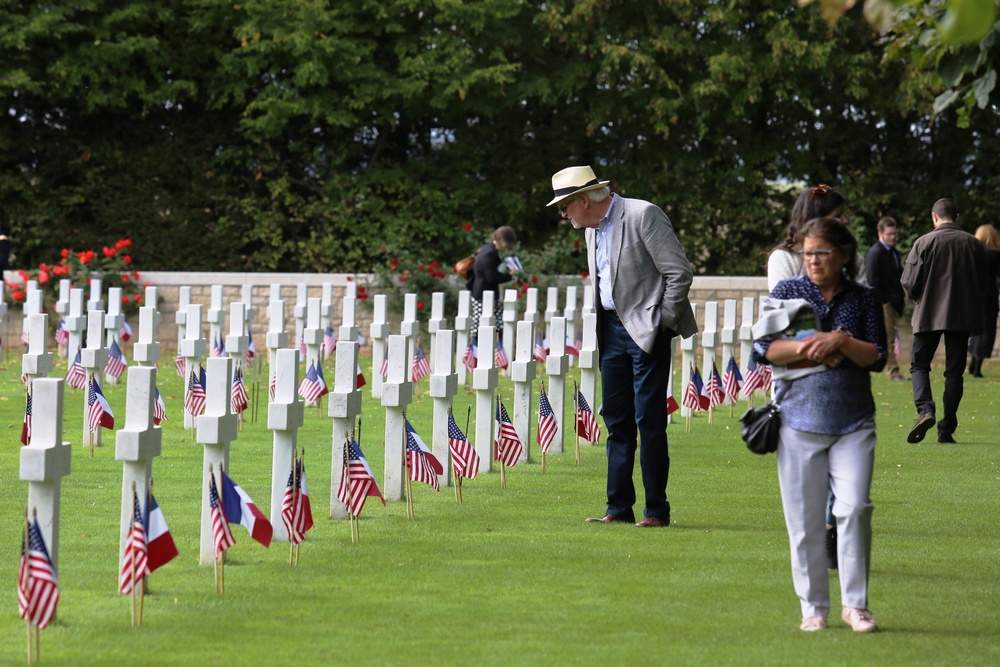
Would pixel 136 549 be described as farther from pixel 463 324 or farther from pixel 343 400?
pixel 463 324

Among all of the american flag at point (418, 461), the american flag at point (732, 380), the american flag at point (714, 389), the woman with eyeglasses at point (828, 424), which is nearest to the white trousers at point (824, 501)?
the woman with eyeglasses at point (828, 424)

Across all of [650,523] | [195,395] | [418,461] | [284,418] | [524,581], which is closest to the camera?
[524,581]

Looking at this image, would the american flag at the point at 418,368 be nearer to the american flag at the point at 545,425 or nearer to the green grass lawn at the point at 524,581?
the green grass lawn at the point at 524,581

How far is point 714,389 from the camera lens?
13609 millimetres

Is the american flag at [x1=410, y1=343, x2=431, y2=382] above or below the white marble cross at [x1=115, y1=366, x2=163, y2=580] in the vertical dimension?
below

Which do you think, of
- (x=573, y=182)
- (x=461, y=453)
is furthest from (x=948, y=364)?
(x=573, y=182)

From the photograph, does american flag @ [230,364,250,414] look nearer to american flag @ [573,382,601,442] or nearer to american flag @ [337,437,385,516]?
american flag @ [573,382,601,442]

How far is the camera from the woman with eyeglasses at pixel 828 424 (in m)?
5.40

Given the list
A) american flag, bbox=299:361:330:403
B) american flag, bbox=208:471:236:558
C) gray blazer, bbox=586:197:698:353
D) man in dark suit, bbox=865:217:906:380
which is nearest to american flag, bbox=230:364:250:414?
american flag, bbox=299:361:330:403

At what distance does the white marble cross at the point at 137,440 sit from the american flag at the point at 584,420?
469cm

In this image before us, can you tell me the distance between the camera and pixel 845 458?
540 centimetres

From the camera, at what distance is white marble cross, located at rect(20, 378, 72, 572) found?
538 centimetres

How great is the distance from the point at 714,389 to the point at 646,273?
234 inches

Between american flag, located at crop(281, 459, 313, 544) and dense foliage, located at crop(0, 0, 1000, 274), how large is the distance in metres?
18.0
